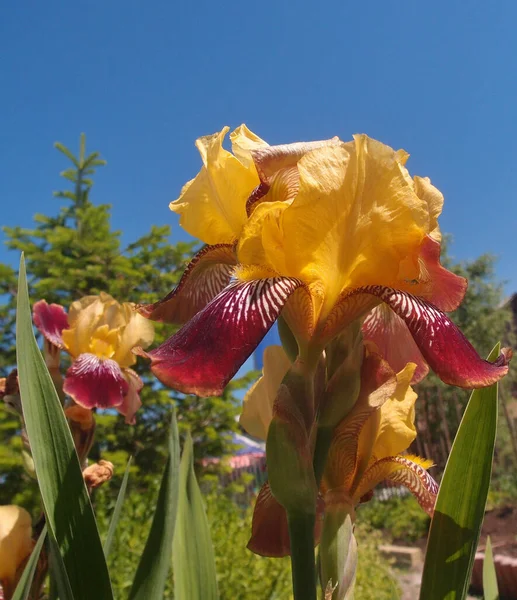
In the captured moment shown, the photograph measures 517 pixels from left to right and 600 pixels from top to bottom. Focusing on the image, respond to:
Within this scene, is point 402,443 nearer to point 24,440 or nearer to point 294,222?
point 294,222

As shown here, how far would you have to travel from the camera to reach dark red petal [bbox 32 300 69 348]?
1569 millimetres

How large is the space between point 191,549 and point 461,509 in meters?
0.47

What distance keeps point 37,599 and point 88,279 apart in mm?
5833

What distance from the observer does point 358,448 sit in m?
0.64

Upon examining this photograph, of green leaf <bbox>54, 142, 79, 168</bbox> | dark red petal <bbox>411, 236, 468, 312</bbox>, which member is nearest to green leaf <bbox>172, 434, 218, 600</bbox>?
dark red petal <bbox>411, 236, 468, 312</bbox>

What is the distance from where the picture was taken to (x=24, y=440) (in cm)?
117

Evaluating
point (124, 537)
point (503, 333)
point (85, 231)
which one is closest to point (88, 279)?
point (85, 231)

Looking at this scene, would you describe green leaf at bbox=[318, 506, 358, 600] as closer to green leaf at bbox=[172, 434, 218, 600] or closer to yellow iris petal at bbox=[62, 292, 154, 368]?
green leaf at bbox=[172, 434, 218, 600]

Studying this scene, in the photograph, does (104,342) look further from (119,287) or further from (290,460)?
(119,287)

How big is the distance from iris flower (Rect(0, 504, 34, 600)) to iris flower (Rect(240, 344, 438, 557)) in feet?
1.45

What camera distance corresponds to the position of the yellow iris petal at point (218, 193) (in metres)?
0.62

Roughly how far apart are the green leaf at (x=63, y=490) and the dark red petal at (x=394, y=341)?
1.27 ft

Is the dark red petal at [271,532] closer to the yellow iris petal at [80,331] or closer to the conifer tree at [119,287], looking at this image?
the yellow iris petal at [80,331]

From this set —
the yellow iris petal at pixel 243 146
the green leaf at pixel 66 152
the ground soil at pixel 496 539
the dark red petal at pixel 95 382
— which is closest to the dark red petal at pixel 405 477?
the yellow iris petal at pixel 243 146
